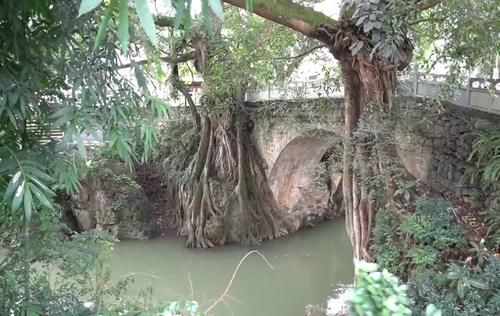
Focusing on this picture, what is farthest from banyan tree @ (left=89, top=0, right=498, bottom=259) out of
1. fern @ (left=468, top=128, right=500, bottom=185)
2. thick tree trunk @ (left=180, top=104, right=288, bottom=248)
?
thick tree trunk @ (left=180, top=104, right=288, bottom=248)

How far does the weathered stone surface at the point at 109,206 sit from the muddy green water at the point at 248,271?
288 millimetres

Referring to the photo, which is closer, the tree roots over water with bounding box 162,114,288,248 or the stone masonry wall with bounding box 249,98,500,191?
the stone masonry wall with bounding box 249,98,500,191

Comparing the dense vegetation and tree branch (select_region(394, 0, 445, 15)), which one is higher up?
tree branch (select_region(394, 0, 445, 15))

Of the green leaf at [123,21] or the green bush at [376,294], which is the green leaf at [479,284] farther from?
the green leaf at [123,21]

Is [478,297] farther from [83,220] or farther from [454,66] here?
[83,220]

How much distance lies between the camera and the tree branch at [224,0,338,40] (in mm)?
3199

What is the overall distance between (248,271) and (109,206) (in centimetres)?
275

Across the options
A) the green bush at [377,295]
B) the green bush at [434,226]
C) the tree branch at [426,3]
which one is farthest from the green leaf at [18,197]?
the green bush at [434,226]

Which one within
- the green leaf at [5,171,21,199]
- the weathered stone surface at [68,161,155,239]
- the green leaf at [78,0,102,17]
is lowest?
the weathered stone surface at [68,161,155,239]

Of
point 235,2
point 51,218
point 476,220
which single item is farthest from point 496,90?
point 51,218

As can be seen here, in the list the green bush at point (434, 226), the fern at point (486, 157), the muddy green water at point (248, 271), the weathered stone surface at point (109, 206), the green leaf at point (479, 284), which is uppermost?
the fern at point (486, 157)

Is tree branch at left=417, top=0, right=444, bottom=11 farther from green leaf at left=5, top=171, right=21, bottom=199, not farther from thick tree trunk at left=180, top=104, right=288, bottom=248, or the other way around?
thick tree trunk at left=180, top=104, right=288, bottom=248

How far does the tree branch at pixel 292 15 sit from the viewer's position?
320 centimetres

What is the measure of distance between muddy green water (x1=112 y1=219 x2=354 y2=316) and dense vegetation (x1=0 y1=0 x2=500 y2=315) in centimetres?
45
